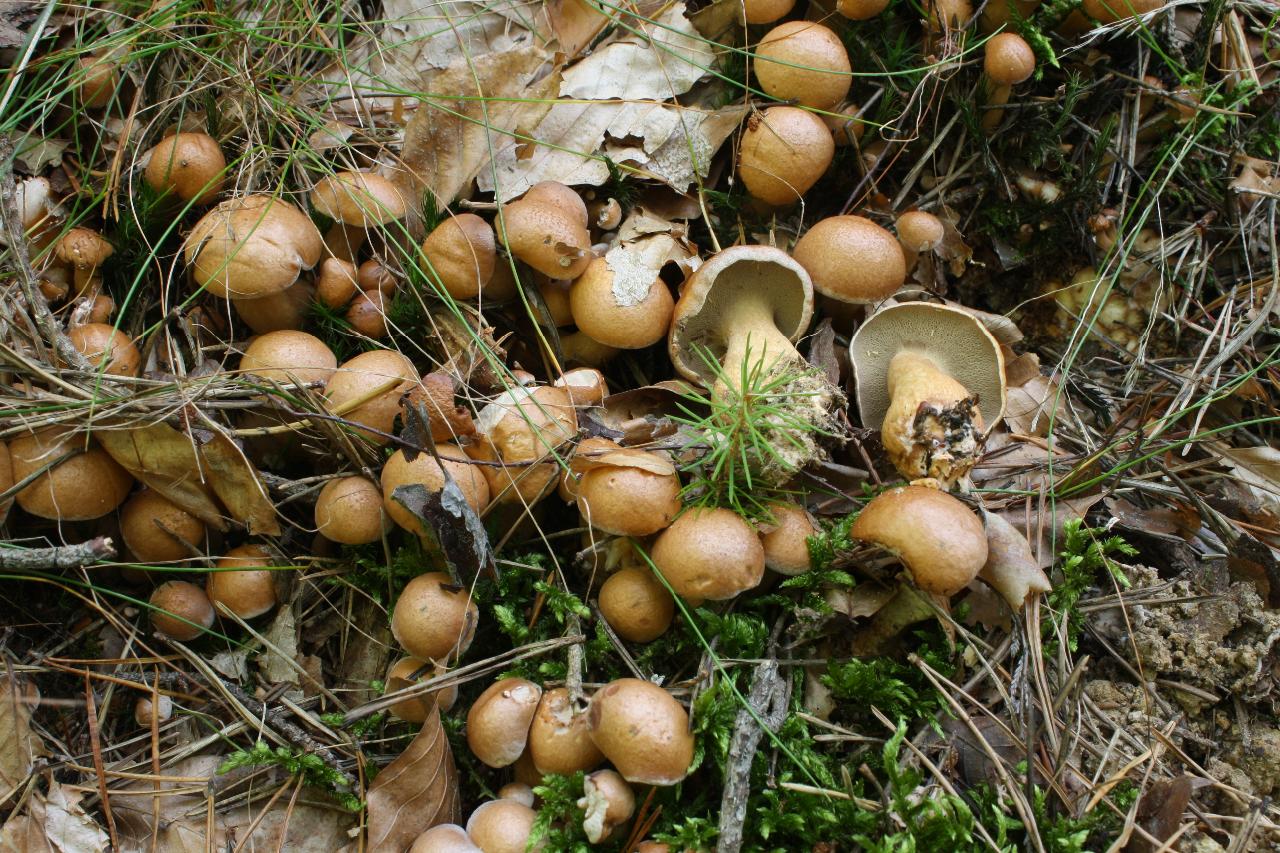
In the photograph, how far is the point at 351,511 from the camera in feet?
8.47

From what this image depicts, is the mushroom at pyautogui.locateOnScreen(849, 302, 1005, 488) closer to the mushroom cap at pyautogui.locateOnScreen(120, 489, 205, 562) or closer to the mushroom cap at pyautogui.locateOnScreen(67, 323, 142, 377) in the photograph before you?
the mushroom cap at pyautogui.locateOnScreen(120, 489, 205, 562)

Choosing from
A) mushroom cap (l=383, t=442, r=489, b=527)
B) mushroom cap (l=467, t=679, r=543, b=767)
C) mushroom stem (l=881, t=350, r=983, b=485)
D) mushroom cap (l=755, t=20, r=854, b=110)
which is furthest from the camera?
mushroom cap (l=755, t=20, r=854, b=110)

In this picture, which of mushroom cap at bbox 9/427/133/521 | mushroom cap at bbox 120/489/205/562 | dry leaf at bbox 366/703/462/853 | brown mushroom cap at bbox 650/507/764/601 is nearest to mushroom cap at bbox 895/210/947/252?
brown mushroom cap at bbox 650/507/764/601

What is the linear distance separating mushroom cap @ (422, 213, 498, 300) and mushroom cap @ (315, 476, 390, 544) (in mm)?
699

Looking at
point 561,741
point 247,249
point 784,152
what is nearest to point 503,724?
point 561,741

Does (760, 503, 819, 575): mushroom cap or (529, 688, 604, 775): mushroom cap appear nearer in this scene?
(529, 688, 604, 775): mushroom cap

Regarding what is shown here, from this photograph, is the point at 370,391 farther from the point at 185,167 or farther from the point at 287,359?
the point at 185,167

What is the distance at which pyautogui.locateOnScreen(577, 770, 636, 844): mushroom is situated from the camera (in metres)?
2.21

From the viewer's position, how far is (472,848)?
7.41 ft

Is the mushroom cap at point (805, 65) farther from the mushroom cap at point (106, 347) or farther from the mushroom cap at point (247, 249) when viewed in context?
the mushroom cap at point (106, 347)

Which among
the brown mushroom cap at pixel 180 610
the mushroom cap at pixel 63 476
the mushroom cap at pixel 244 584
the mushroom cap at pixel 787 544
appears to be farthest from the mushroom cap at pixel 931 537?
the mushroom cap at pixel 63 476

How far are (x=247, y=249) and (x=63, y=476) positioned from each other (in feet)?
2.80

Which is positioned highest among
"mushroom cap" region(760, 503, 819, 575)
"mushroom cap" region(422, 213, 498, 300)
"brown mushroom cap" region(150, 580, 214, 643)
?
"mushroom cap" region(422, 213, 498, 300)

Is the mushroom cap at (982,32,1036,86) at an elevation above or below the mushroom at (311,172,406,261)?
above
